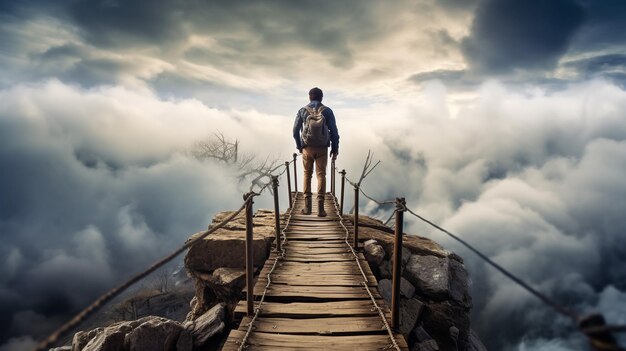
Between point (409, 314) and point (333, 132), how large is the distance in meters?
4.49

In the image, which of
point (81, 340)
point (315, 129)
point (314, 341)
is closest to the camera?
point (314, 341)

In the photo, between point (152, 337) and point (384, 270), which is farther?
point (384, 270)

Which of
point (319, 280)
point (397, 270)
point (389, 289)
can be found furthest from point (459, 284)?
point (397, 270)

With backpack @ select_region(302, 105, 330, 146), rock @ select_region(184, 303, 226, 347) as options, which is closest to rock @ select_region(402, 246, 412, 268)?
backpack @ select_region(302, 105, 330, 146)

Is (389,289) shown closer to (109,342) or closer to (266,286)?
(266,286)

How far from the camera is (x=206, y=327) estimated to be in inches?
182

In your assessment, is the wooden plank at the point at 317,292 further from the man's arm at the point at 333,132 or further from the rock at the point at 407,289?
the man's arm at the point at 333,132

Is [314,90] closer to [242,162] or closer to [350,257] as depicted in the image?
[350,257]

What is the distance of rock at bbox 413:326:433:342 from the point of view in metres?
5.74

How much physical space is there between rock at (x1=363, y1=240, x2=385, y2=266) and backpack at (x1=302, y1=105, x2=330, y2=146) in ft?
9.17

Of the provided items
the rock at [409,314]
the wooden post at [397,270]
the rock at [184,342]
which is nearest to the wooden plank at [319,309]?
the wooden post at [397,270]

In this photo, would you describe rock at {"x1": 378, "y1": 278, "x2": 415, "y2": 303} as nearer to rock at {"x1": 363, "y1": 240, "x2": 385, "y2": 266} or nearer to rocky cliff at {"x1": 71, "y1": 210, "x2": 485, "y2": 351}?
rocky cliff at {"x1": 71, "y1": 210, "x2": 485, "y2": 351}

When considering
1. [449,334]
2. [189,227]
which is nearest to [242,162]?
[449,334]

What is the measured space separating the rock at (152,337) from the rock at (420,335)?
4287 millimetres
